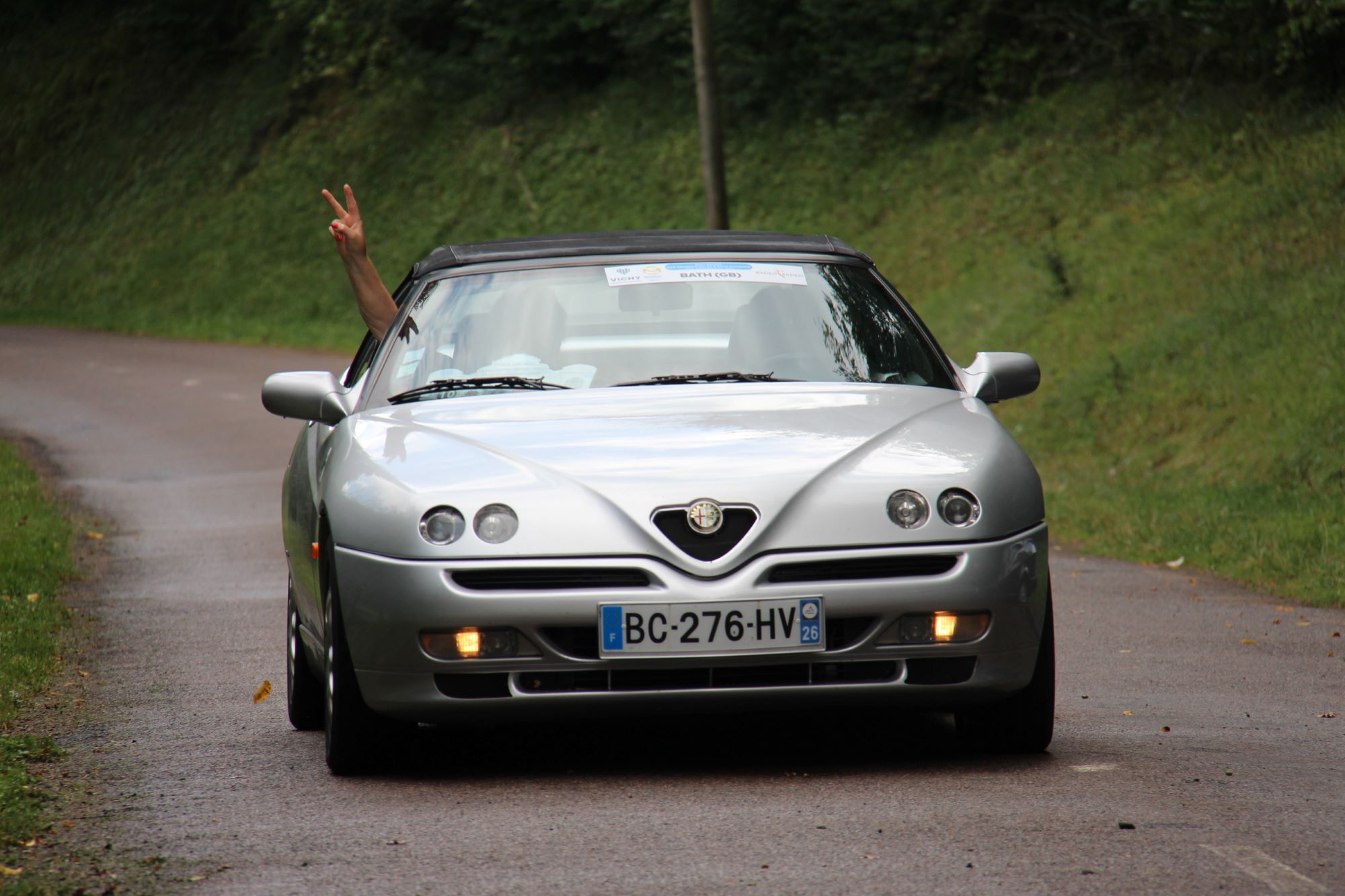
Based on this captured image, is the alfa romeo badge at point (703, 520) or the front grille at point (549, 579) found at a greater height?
the alfa romeo badge at point (703, 520)

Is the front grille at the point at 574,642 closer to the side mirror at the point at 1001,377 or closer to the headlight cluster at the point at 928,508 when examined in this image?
the headlight cluster at the point at 928,508

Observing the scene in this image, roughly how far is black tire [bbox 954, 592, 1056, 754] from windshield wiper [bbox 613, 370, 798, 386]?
1128 mm

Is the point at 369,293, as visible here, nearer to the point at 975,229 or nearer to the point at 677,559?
the point at 677,559

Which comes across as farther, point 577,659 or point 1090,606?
point 1090,606

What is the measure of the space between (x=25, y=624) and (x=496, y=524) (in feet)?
13.9

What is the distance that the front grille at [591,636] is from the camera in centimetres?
498

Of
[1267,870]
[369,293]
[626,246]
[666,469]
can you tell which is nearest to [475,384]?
[626,246]

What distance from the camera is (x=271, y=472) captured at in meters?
16.4

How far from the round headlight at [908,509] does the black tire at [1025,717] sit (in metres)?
0.52

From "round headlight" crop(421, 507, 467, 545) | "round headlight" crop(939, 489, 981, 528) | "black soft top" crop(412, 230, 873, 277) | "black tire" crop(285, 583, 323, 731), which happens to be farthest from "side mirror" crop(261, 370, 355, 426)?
"round headlight" crop(939, 489, 981, 528)

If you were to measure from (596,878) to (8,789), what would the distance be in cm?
176

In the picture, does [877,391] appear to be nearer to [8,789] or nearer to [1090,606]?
[8,789]

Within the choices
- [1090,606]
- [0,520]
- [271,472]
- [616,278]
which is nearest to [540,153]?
[271,472]

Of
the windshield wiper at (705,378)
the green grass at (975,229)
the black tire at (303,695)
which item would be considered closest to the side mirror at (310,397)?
the black tire at (303,695)
